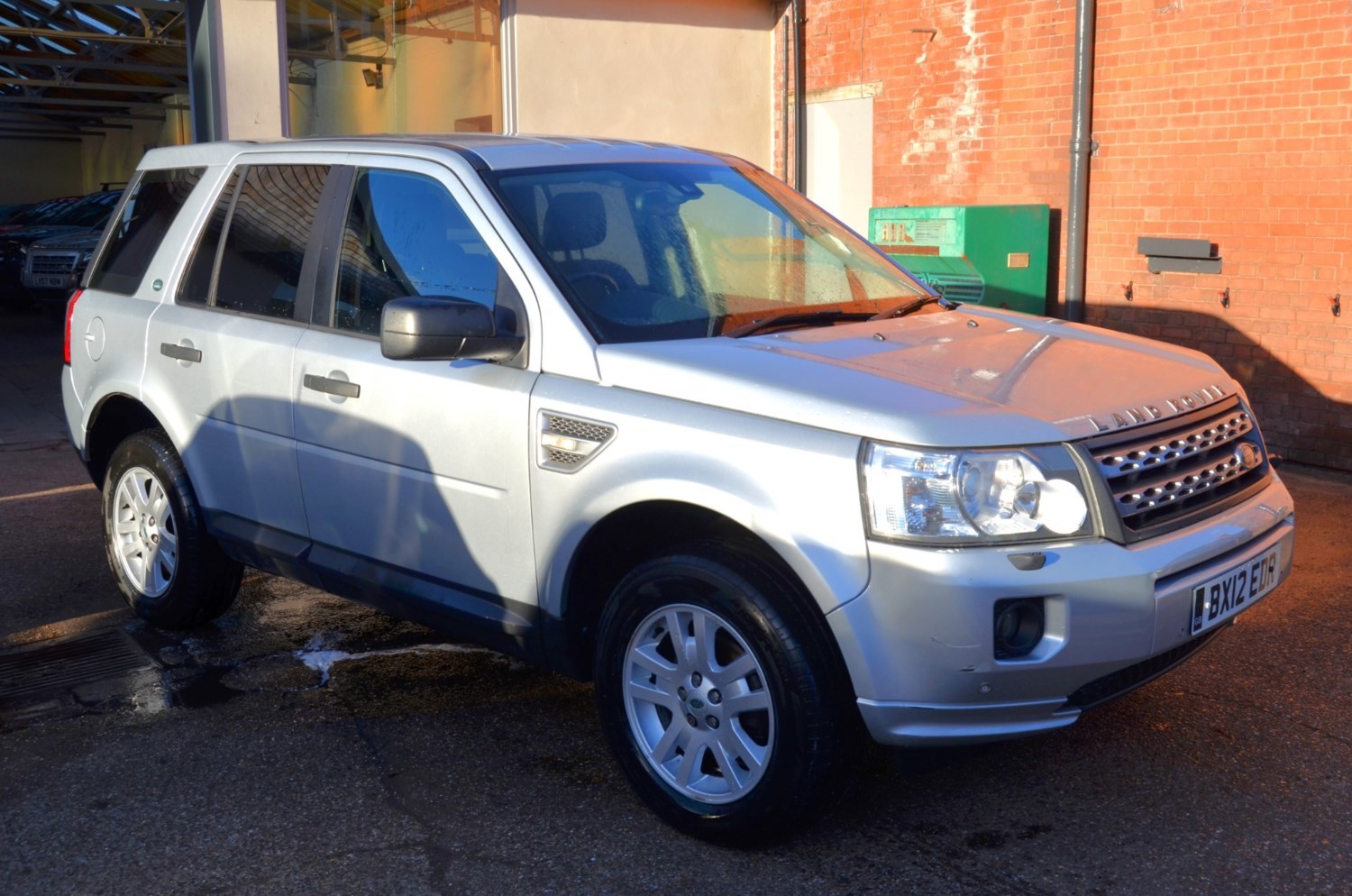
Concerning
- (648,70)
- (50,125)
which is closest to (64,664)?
(648,70)

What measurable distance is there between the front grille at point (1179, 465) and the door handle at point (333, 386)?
225 cm

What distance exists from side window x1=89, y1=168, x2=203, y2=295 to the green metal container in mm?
5917

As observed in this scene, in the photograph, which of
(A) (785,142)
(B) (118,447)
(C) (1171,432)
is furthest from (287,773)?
(A) (785,142)

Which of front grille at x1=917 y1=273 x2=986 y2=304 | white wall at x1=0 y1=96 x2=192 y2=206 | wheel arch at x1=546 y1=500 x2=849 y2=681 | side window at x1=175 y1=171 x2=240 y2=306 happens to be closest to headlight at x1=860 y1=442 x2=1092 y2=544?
wheel arch at x1=546 y1=500 x2=849 y2=681

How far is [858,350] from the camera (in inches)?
149

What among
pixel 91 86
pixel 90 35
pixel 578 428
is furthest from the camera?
pixel 91 86

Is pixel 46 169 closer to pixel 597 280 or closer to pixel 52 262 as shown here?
pixel 52 262

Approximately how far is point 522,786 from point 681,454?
118 centimetres

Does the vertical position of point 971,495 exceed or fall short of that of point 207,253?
it falls short

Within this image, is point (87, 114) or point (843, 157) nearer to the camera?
point (843, 157)

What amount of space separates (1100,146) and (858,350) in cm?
678

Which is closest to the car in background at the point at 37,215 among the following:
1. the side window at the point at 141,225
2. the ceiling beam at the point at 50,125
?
the ceiling beam at the point at 50,125

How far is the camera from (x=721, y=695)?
3527mm

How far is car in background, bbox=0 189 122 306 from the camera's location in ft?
66.5
